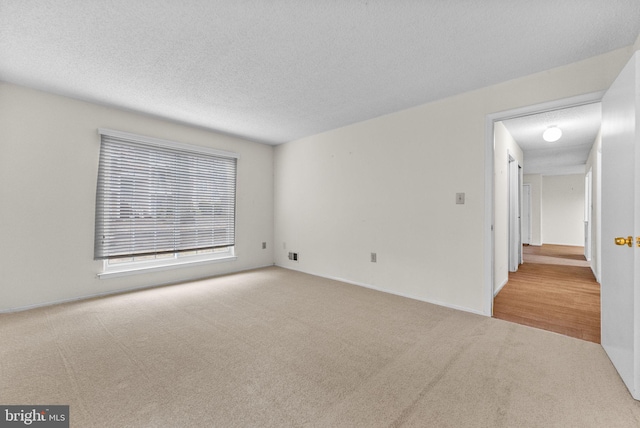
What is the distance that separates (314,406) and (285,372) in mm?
380

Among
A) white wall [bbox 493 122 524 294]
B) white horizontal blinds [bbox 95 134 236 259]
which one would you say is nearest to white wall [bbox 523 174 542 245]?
white wall [bbox 493 122 524 294]

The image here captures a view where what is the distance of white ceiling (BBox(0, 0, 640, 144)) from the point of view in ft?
5.72

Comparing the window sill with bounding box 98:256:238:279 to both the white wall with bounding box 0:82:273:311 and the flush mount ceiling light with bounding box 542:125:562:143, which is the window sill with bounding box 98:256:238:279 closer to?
the white wall with bounding box 0:82:273:311

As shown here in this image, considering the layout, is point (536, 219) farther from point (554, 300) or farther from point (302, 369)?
point (302, 369)

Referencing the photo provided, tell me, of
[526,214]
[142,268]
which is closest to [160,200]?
[142,268]

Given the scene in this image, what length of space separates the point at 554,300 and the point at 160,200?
5.45m

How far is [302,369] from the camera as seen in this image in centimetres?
183

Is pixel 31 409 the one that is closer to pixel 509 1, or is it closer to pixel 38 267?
pixel 38 267

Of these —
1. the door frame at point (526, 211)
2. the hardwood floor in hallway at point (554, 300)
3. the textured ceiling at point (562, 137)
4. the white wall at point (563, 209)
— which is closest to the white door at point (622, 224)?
the hardwood floor in hallway at point (554, 300)

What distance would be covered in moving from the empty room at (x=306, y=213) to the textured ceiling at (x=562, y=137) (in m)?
0.50

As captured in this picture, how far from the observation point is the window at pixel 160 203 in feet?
11.2

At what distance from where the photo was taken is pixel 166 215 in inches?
155

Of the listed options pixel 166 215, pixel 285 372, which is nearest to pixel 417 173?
pixel 285 372

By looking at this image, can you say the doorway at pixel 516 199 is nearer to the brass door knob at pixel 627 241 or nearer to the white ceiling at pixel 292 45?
the white ceiling at pixel 292 45
